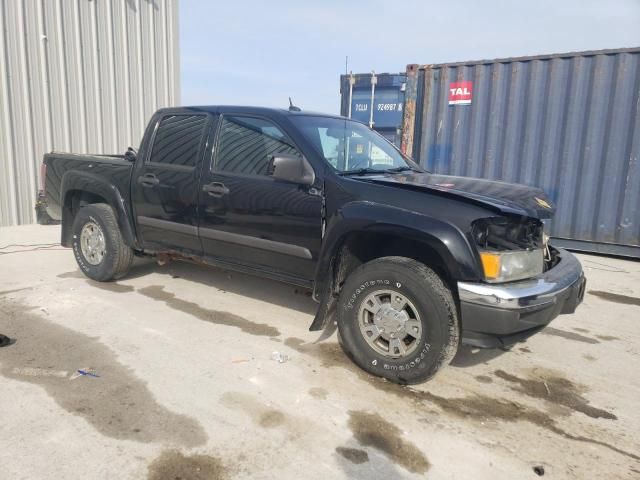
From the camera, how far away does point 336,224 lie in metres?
3.28

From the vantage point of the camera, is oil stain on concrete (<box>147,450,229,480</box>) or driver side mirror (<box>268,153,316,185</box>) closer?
oil stain on concrete (<box>147,450,229,480</box>)

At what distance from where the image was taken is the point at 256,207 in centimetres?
375

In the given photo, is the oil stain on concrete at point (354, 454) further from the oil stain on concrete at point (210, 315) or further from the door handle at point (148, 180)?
the door handle at point (148, 180)

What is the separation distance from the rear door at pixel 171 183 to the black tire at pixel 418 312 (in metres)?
1.67

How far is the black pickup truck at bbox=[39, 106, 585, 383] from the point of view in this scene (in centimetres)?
285

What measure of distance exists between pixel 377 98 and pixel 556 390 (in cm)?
1047

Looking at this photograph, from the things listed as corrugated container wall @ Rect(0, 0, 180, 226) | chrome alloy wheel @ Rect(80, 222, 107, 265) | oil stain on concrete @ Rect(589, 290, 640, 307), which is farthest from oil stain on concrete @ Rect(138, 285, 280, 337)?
corrugated container wall @ Rect(0, 0, 180, 226)

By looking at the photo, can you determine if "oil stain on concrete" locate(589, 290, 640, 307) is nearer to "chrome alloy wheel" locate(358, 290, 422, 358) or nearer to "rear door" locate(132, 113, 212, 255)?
"chrome alloy wheel" locate(358, 290, 422, 358)

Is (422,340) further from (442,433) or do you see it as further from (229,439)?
(229,439)

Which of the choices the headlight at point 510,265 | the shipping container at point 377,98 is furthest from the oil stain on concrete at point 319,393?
the shipping container at point 377,98

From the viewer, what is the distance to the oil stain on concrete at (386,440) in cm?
239

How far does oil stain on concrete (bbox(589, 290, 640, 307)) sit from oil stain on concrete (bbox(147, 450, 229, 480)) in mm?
4527

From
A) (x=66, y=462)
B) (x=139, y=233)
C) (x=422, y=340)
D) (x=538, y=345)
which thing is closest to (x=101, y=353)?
(x=66, y=462)

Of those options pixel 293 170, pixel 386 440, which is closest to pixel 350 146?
pixel 293 170
